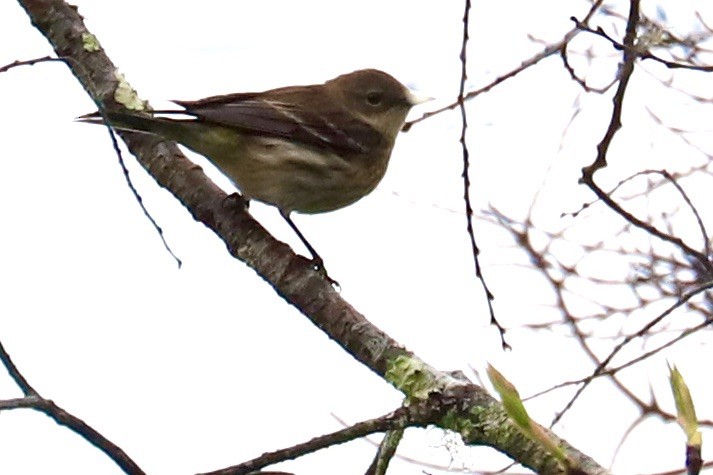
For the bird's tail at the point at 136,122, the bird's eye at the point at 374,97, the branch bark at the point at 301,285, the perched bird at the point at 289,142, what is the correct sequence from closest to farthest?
the branch bark at the point at 301,285 < the bird's tail at the point at 136,122 < the perched bird at the point at 289,142 < the bird's eye at the point at 374,97

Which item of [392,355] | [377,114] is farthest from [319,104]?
[392,355]

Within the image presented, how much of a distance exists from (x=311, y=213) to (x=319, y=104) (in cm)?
50

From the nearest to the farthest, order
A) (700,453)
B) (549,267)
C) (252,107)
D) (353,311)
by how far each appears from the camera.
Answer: (700,453) → (353,311) → (252,107) → (549,267)

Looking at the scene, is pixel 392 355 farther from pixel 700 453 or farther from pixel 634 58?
pixel 700 453

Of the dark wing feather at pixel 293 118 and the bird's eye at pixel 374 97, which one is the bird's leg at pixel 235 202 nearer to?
the dark wing feather at pixel 293 118

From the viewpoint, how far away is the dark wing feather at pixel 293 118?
13.1ft

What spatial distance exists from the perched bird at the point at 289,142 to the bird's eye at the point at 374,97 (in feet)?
0.48

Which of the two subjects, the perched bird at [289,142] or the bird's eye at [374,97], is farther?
the bird's eye at [374,97]

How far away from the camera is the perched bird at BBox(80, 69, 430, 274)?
3.90m

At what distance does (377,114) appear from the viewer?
4844mm

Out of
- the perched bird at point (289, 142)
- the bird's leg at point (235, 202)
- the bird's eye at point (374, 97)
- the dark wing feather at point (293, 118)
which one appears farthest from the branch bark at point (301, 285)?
the bird's eye at point (374, 97)

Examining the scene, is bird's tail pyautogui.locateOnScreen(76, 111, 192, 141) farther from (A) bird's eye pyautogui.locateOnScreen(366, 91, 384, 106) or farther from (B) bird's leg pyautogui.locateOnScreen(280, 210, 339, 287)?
(A) bird's eye pyautogui.locateOnScreen(366, 91, 384, 106)

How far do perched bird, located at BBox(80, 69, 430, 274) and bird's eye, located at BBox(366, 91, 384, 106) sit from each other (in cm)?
15

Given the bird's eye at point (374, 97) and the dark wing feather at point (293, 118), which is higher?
the bird's eye at point (374, 97)
